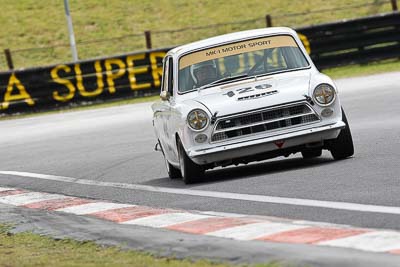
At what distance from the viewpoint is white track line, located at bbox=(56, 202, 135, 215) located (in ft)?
34.1

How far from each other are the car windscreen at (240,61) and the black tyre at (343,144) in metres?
1.09

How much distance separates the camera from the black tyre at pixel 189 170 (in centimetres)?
1149

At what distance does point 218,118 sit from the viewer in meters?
11.2

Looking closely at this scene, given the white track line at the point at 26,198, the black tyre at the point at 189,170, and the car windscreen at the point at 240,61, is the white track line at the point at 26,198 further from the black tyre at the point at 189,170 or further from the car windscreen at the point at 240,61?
the car windscreen at the point at 240,61

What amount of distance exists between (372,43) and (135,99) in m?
6.41

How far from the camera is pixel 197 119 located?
11.3m

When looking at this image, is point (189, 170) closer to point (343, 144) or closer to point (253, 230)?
point (343, 144)

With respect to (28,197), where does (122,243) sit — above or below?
above

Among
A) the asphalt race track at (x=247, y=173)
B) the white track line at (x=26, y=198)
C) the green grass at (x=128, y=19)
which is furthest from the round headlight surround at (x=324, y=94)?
the green grass at (x=128, y=19)

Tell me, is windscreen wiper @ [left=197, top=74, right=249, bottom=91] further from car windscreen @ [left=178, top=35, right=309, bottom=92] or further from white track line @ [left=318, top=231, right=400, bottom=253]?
white track line @ [left=318, top=231, right=400, bottom=253]

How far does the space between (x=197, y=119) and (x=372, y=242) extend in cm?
484

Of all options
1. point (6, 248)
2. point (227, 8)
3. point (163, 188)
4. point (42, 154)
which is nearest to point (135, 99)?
point (42, 154)

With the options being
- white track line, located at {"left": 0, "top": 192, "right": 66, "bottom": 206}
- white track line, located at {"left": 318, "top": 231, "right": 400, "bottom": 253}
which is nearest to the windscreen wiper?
white track line, located at {"left": 0, "top": 192, "right": 66, "bottom": 206}

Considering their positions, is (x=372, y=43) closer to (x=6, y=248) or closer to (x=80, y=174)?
(x=80, y=174)
